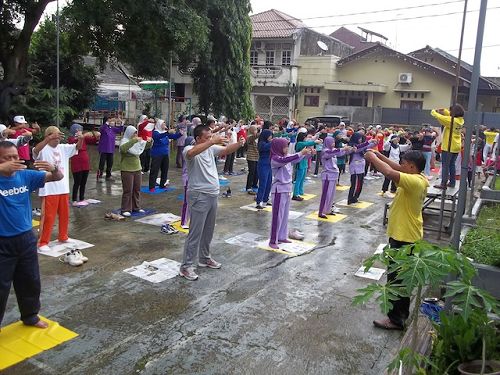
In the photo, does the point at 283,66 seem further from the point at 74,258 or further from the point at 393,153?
the point at 74,258

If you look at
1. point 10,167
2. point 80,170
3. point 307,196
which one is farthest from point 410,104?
point 10,167

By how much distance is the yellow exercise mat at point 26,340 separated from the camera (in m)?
3.92

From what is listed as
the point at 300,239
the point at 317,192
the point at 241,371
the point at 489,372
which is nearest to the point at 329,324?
the point at 241,371

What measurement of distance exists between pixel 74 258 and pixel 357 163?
6611mm

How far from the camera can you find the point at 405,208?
465 cm

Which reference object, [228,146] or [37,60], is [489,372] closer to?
[228,146]

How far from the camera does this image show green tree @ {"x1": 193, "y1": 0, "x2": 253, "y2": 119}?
18.8 meters

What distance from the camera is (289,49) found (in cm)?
3186

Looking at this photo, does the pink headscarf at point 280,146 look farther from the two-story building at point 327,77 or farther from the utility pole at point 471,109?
the two-story building at point 327,77

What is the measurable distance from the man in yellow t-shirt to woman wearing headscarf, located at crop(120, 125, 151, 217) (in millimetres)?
5115

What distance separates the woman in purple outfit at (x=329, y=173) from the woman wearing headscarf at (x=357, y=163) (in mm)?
924

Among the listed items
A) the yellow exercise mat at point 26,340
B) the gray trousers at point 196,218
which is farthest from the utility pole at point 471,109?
the yellow exercise mat at point 26,340

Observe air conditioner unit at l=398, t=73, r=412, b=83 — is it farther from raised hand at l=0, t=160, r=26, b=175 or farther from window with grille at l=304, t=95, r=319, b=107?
raised hand at l=0, t=160, r=26, b=175

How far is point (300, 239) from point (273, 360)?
12.8ft
